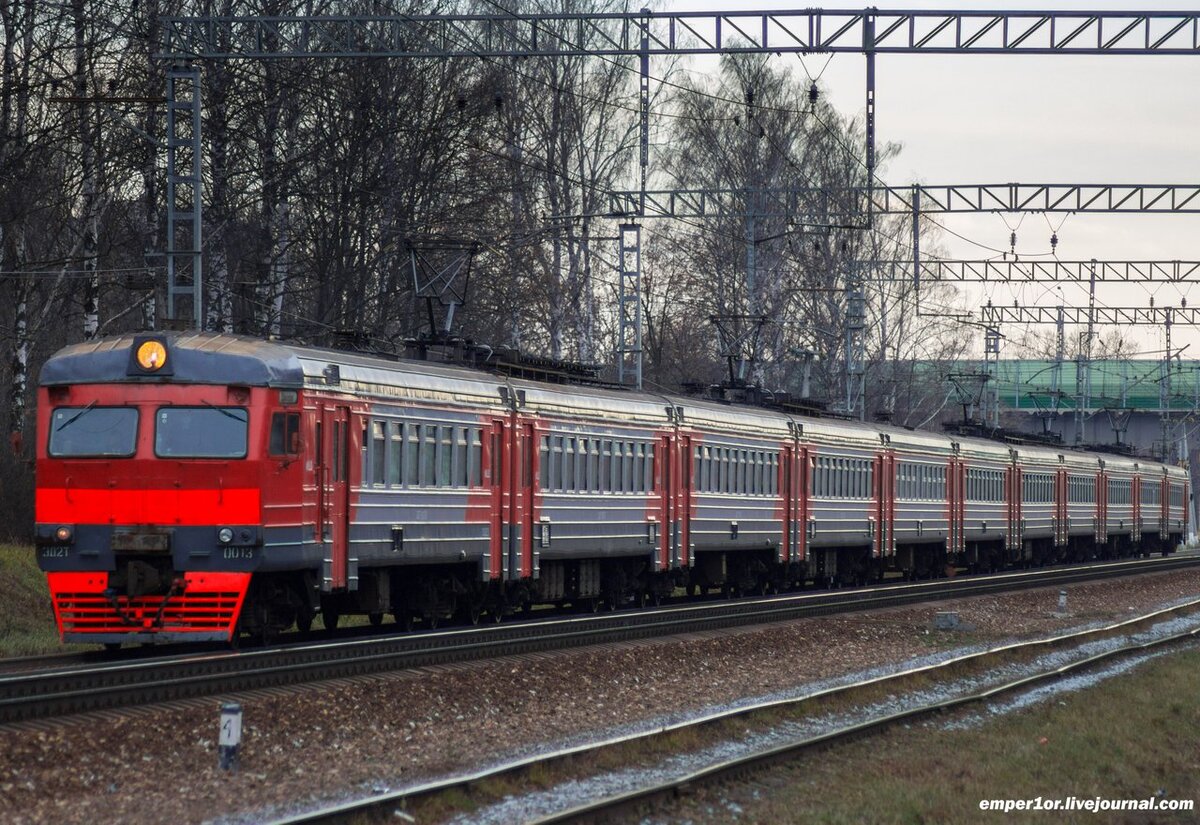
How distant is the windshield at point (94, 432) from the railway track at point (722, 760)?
6.07 meters

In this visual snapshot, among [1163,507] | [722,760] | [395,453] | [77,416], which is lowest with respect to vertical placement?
[1163,507]

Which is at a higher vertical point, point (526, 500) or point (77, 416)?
point (77, 416)

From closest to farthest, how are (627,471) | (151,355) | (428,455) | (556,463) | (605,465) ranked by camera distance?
(151,355) → (428,455) → (556,463) → (605,465) → (627,471)

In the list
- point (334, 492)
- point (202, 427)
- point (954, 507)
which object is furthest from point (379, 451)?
point (954, 507)

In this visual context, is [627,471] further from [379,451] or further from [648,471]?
[379,451]

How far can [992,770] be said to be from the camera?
13156 mm

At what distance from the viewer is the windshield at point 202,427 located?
17.2 meters

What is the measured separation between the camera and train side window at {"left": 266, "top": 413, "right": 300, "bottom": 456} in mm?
17359

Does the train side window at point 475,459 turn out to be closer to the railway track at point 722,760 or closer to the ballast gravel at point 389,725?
the ballast gravel at point 389,725

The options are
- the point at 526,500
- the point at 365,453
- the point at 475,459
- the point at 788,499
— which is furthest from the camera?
the point at 788,499

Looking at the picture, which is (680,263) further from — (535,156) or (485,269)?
(485,269)

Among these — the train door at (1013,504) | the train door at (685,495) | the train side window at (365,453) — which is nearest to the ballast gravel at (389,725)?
the train side window at (365,453)

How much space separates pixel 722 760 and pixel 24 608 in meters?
13.0

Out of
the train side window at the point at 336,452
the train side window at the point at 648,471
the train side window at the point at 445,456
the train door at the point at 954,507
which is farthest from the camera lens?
the train door at the point at 954,507
